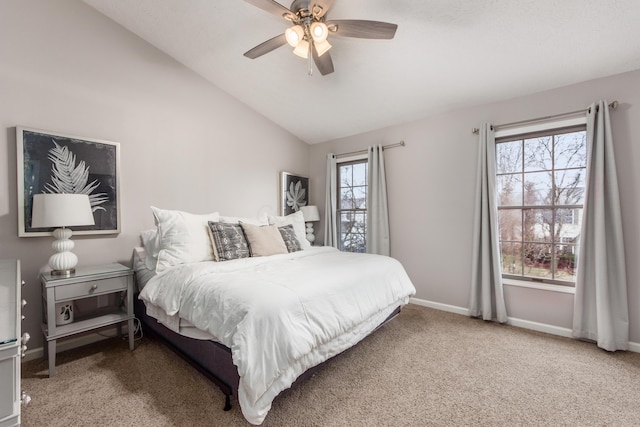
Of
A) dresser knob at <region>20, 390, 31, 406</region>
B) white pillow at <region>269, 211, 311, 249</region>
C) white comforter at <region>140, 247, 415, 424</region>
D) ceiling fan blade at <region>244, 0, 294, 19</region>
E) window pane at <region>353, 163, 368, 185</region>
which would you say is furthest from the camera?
window pane at <region>353, 163, 368, 185</region>

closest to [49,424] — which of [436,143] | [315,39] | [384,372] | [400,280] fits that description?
[384,372]

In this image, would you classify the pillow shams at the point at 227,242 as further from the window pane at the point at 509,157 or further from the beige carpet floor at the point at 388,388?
the window pane at the point at 509,157

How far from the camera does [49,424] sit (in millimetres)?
1489

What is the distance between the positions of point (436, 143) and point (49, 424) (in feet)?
12.8

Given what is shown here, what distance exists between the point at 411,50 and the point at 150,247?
294 cm

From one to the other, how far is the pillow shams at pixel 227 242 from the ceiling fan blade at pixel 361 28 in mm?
1855

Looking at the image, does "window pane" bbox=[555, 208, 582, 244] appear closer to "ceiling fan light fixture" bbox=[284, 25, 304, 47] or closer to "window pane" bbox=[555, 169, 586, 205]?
"window pane" bbox=[555, 169, 586, 205]

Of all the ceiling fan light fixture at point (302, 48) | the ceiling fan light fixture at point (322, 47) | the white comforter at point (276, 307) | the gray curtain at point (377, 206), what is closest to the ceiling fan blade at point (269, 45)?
the ceiling fan light fixture at point (302, 48)

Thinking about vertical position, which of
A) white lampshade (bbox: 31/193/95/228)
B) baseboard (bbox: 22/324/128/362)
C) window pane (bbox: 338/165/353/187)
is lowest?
baseboard (bbox: 22/324/128/362)

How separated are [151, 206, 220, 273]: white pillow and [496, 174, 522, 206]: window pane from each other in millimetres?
3033

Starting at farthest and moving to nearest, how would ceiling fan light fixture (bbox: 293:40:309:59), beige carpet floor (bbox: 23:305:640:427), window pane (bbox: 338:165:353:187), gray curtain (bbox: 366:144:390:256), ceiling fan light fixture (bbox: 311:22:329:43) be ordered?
1. window pane (bbox: 338:165:353:187)
2. gray curtain (bbox: 366:144:390:256)
3. ceiling fan light fixture (bbox: 293:40:309:59)
4. ceiling fan light fixture (bbox: 311:22:329:43)
5. beige carpet floor (bbox: 23:305:640:427)

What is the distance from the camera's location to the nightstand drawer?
1974 mm

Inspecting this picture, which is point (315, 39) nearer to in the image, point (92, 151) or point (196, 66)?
point (196, 66)

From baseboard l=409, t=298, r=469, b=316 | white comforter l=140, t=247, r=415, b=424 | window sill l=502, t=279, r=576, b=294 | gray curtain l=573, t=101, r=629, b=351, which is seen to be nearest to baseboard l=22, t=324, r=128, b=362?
white comforter l=140, t=247, r=415, b=424
